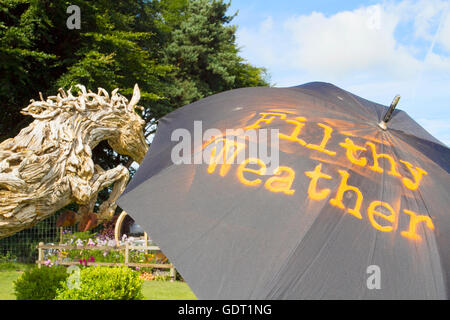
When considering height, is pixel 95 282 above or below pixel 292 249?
below

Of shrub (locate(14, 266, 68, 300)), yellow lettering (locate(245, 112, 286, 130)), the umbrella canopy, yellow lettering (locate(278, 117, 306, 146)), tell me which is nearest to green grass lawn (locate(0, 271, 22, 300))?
shrub (locate(14, 266, 68, 300))

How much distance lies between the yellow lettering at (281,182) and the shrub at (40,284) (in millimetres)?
5594

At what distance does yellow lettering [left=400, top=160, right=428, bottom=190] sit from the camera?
8.74 feet

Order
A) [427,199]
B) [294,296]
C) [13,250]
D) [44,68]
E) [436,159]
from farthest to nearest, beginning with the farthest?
1. [44,68]
2. [13,250]
3. [436,159]
4. [427,199]
5. [294,296]

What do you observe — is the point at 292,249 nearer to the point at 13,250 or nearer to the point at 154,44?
the point at 13,250

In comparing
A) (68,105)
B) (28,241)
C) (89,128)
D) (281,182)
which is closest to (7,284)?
(28,241)

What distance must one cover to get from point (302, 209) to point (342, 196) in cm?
28

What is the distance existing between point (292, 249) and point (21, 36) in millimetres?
15724

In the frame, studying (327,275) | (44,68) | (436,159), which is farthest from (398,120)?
(44,68)

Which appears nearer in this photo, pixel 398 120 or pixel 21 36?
pixel 398 120

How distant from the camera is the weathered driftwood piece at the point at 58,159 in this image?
18.0 feet

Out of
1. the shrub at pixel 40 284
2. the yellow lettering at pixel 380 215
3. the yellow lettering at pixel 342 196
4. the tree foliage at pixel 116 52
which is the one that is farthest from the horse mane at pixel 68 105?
the tree foliage at pixel 116 52

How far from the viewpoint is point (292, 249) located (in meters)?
→ 2.16

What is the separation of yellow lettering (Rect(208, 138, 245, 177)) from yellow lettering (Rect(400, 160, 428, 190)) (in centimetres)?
109
